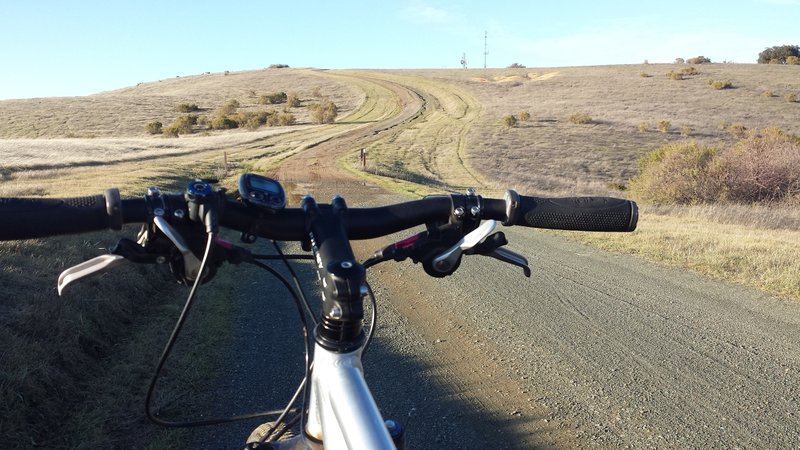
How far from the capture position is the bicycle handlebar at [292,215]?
1.46 metres

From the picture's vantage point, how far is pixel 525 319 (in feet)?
21.1

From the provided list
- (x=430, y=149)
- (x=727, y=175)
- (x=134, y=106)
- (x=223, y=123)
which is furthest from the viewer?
(x=134, y=106)

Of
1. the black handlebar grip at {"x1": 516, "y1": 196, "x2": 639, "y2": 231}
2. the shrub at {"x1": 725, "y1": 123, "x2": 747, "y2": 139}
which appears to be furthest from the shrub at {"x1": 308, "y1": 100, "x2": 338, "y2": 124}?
the black handlebar grip at {"x1": 516, "y1": 196, "x2": 639, "y2": 231}

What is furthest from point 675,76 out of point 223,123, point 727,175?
point 727,175

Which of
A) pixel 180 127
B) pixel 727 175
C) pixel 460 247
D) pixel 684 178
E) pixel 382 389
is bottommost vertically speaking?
pixel 684 178

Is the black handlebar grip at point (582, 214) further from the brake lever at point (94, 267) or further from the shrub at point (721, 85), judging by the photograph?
the shrub at point (721, 85)

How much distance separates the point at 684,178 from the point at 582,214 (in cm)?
2121

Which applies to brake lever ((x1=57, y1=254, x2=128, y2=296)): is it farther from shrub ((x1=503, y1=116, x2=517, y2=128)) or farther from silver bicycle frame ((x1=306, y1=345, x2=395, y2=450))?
shrub ((x1=503, y1=116, x2=517, y2=128))

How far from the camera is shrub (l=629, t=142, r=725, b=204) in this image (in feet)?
67.1

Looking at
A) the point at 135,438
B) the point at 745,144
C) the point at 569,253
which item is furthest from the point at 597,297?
the point at 745,144

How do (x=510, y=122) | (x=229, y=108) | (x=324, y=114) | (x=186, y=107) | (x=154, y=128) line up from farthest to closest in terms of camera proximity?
(x=186, y=107)
(x=229, y=108)
(x=324, y=114)
(x=154, y=128)
(x=510, y=122)

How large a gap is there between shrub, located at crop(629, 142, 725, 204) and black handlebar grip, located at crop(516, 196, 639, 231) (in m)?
20.9

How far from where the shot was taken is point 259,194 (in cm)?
156

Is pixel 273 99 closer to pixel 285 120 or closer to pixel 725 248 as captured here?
pixel 285 120
